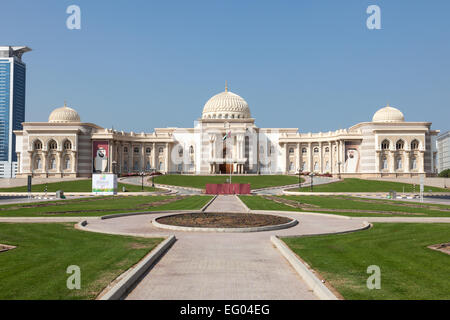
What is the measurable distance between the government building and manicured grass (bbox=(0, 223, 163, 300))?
72432mm

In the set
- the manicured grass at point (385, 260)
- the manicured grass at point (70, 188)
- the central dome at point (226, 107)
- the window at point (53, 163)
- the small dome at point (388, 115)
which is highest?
the central dome at point (226, 107)

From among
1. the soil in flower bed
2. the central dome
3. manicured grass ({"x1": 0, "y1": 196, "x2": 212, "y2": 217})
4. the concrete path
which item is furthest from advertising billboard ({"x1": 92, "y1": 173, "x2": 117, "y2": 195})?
the central dome

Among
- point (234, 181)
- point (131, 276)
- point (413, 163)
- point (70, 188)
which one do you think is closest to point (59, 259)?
point (131, 276)

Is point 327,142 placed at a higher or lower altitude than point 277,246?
higher

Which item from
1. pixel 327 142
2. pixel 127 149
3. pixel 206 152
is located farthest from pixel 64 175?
pixel 327 142

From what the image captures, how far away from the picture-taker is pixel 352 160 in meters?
97.0

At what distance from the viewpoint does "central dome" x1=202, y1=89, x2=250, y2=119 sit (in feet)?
382

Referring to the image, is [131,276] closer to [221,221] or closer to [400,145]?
[221,221]

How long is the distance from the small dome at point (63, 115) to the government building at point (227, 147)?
0.88 ft

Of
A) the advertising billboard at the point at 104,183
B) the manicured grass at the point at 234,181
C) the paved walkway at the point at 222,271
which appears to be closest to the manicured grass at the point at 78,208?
the paved walkway at the point at 222,271

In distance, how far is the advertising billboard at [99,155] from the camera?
101188mm

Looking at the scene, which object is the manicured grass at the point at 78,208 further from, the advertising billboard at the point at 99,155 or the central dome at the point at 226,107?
the central dome at the point at 226,107
